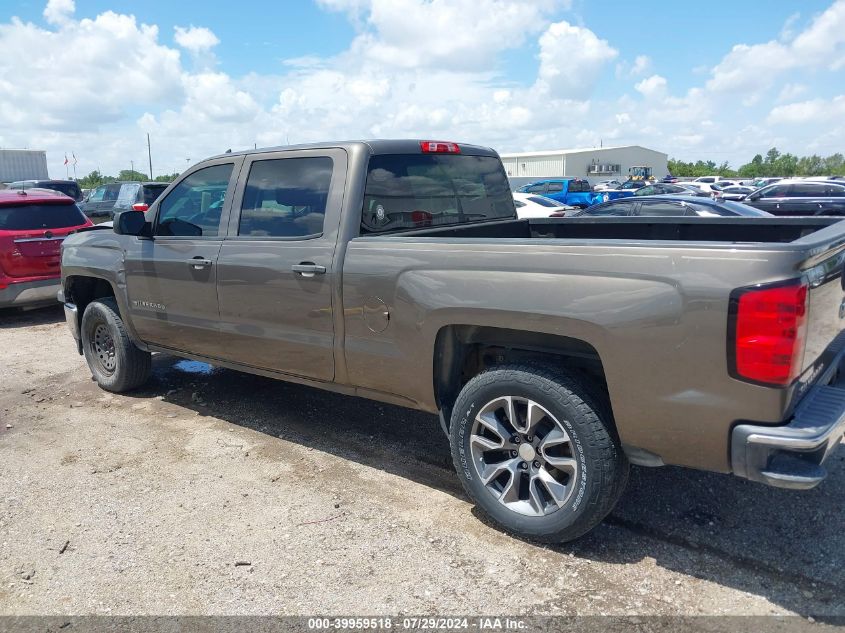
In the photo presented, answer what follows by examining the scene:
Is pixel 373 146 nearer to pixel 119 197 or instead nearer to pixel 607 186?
pixel 119 197

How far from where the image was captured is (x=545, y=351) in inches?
133

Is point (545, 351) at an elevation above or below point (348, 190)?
below

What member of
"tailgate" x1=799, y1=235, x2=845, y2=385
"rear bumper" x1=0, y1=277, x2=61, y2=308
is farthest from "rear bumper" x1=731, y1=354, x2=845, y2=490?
"rear bumper" x1=0, y1=277, x2=61, y2=308

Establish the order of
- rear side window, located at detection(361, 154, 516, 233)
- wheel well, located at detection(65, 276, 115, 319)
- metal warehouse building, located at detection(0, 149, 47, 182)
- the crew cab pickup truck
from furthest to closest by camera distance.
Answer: metal warehouse building, located at detection(0, 149, 47, 182)
wheel well, located at detection(65, 276, 115, 319)
rear side window, located at detection(361, 154, 516, 233)
the crew cab pickup truck

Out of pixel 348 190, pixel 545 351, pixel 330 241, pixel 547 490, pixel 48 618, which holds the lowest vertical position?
pixel 48 618

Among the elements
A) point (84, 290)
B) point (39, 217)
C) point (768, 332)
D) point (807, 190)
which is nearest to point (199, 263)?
point (84, 290)

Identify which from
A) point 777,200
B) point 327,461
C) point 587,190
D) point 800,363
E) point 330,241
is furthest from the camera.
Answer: point 587,190

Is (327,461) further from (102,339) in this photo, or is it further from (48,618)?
(102,339)

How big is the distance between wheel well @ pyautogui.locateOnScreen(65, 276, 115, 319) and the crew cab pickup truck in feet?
2.19

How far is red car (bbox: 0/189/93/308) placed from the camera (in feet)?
28.9

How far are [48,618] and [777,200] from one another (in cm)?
1921

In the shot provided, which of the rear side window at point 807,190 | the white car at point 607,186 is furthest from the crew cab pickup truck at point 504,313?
the white car at point 607,186

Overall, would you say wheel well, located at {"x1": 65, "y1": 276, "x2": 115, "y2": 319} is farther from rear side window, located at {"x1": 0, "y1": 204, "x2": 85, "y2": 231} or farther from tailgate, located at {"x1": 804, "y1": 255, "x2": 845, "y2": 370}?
tailgate, located at {"x1": 804, "y1": 255, "x2": 845, "y2": 370}

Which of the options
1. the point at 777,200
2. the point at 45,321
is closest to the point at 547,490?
the point at 45,321
